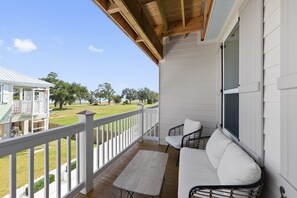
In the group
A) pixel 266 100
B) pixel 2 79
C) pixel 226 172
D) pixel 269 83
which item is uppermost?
pixel 2 79

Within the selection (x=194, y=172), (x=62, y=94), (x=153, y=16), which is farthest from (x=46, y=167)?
(x=62, y=94)

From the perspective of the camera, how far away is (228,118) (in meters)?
2.62

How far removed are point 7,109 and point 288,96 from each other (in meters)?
10.7

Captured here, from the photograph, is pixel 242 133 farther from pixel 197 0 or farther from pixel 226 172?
pixel 197 0

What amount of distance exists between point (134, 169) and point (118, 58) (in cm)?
2150

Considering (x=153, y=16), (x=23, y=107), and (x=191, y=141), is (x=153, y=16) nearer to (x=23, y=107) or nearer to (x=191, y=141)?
(x=191, y=141)

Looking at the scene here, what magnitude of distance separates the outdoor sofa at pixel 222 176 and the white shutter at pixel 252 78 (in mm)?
164

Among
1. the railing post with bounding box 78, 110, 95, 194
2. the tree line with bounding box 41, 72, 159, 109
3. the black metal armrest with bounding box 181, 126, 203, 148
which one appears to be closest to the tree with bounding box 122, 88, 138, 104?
the tree line with bounding box 41, 72, 159, 109

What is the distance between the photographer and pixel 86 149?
1938 mm

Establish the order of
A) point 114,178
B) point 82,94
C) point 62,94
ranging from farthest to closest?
point 82,94 → point 62,94 → point 114,178

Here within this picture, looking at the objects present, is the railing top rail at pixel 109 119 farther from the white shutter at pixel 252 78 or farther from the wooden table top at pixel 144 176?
the white shutter at pixel 252 78

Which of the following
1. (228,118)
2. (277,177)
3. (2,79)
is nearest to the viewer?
(277,177)

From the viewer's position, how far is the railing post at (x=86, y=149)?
193 centimetres

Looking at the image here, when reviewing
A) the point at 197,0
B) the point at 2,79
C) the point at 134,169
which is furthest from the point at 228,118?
the point at 2,79
